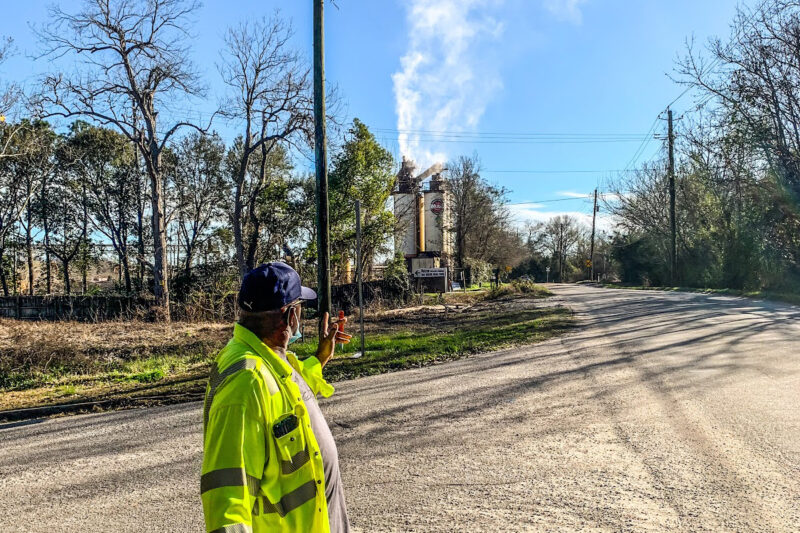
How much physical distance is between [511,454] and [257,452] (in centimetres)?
371

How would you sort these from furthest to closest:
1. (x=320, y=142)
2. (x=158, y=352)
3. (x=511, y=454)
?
(x=158, y=352) → (x=320, y=142) → (x=511, y=454)

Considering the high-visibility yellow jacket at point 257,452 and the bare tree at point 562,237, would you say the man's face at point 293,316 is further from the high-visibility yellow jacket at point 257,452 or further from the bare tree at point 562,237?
the bare tree at point 562,237

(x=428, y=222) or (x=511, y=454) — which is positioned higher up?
(x=428, y=222)

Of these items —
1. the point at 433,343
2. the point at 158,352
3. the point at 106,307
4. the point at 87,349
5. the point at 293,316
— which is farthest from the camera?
the point at 106,307

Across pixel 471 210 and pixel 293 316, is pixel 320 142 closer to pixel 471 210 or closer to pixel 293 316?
pixel 293 316

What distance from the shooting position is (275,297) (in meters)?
2.09

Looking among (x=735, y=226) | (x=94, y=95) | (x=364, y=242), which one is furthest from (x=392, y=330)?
(x=735, y=226)

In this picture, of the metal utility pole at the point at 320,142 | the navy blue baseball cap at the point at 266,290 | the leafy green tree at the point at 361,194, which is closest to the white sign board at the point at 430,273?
the leafy green tree at the point at 361,194

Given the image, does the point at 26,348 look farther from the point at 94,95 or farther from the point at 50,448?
the point at 94,95

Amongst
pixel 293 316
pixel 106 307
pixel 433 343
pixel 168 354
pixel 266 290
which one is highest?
pixel 266 290

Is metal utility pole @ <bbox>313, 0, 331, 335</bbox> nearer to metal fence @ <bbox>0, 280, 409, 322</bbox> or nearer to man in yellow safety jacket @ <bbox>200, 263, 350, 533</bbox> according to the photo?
man in yellow safety jacket @ <bbox>200, 263, 350, 533</bbox>

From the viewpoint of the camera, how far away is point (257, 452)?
5.71 feet

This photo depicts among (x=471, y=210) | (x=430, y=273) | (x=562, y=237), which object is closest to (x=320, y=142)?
(x=430, y=273)

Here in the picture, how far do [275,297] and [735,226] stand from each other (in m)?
35.7
